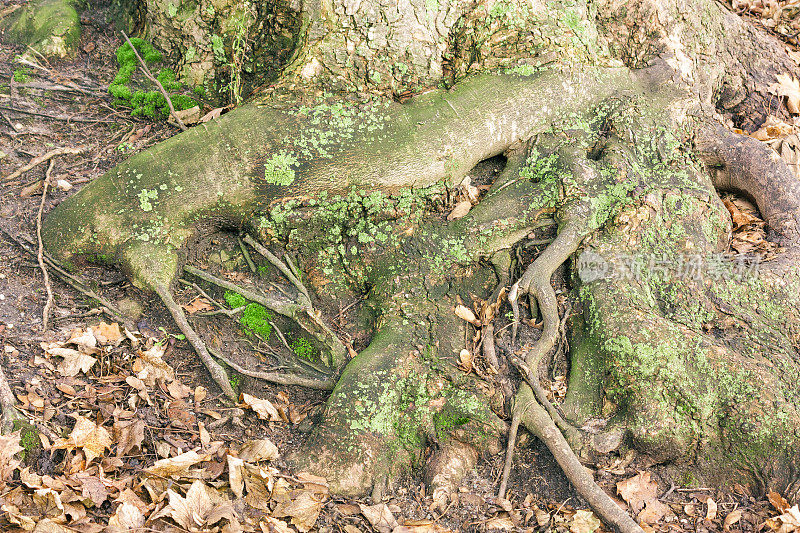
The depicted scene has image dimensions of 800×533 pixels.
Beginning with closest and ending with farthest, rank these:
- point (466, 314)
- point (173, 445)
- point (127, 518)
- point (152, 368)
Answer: point (127, 518), point (173, 445), point (152, 368), point (466, 314)

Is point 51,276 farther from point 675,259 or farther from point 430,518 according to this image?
point 675,259

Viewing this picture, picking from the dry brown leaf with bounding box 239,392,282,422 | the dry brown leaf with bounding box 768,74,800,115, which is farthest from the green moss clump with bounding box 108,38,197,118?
the dry brown leaf with bounding box 768,74,800,115

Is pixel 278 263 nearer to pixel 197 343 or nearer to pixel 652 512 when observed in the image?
pixel 197 343

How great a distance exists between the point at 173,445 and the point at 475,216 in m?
2.19

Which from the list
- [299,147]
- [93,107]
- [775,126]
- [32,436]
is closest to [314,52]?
[299,147]

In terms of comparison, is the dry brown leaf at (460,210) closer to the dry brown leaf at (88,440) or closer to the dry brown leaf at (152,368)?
the dry brown leaf at (152,368)

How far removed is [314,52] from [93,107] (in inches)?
84.7

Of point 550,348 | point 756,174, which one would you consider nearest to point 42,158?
point 550,348

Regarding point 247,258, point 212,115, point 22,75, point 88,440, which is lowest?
point 88,440

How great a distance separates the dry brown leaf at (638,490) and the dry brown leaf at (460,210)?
6.06 ft

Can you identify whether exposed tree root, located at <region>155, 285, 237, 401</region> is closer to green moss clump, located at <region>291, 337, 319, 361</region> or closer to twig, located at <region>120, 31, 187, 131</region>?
green moss clump, located at <region>291, 337, 319, 361</region>

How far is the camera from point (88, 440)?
262cm

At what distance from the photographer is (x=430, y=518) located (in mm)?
2887

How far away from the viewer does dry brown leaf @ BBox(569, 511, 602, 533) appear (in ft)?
9.30
